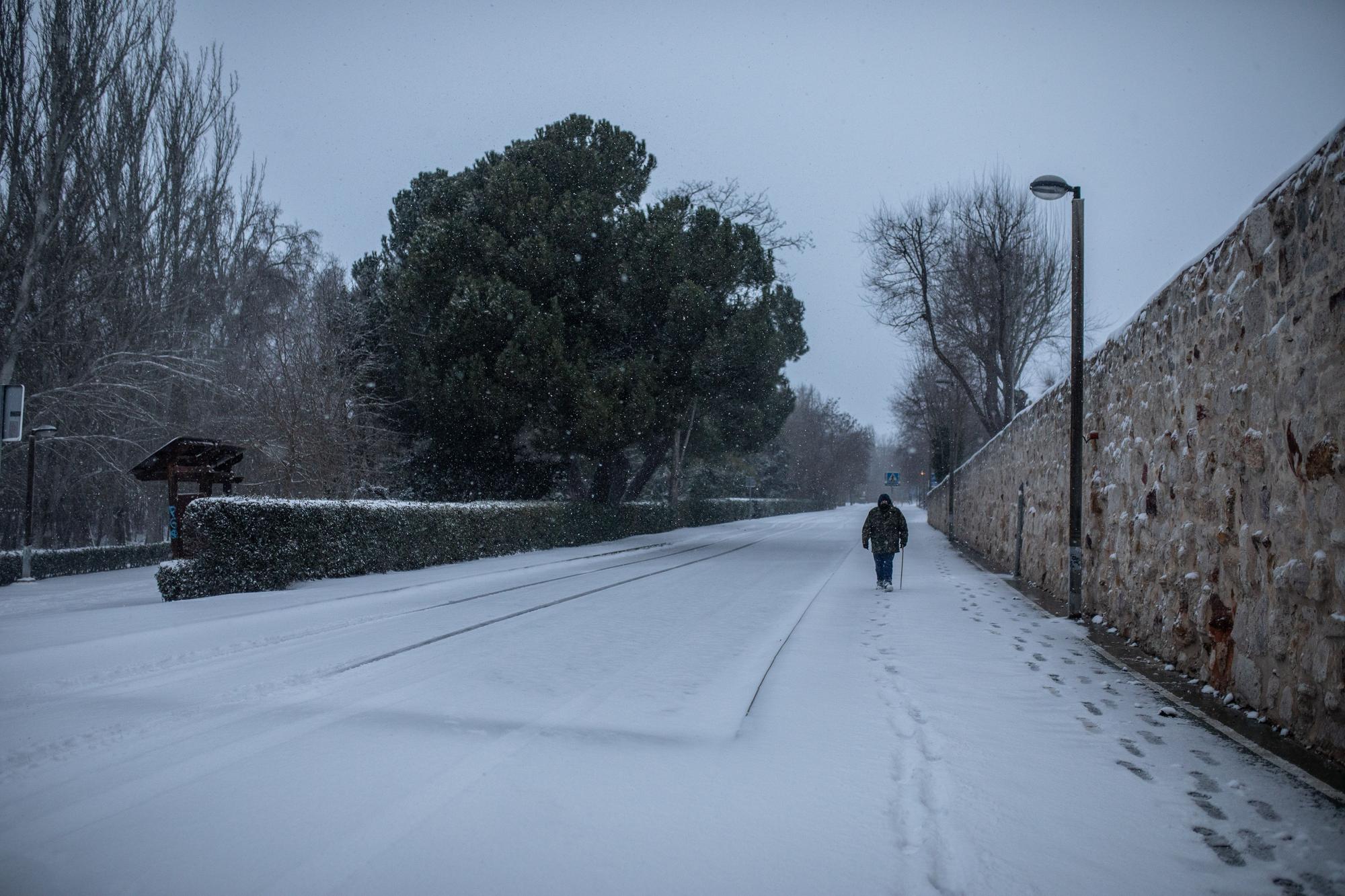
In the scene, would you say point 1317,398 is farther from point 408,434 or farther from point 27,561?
point 408,434

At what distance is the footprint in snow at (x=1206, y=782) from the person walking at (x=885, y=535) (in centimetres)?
855

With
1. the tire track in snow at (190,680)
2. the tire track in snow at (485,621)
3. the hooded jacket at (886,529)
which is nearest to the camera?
the tire track in snow at (190,680)

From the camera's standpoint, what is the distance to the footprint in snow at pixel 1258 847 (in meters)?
3.12

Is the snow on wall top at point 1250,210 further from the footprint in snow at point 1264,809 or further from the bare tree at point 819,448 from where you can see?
the bare tree at point 819,448

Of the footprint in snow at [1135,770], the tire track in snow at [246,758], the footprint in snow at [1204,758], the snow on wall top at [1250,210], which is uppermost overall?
the snow on wall top at [1250,210]

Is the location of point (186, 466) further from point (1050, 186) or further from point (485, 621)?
point (1050, 186)

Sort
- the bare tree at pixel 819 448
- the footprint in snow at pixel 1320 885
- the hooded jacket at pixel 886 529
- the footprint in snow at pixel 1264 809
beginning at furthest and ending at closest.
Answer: the bare tree at pixel 819 448 → the hooded jacket at pixel 886 529 → the footprint in snow at pixel 1264 809 → the footprint in snow at pixel 1320 885

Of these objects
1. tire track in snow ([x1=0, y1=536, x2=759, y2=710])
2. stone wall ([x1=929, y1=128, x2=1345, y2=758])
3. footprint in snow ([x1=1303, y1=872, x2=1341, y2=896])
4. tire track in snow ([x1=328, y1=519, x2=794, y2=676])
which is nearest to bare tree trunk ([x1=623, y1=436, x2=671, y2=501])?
tire track in snow ([x1=328, y1=519, x2=794, y2=676])

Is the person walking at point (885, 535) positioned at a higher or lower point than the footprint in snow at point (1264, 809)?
higher

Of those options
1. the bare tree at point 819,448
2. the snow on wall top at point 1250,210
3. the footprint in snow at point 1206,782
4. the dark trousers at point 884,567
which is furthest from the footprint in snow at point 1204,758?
the bare tree at point 819,448

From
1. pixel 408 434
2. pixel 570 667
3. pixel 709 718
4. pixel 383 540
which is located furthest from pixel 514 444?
pixel 709 718

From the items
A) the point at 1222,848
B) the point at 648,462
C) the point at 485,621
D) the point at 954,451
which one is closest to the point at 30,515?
the point at 485,621

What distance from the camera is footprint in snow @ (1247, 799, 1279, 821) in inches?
138

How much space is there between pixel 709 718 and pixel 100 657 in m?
5.29
